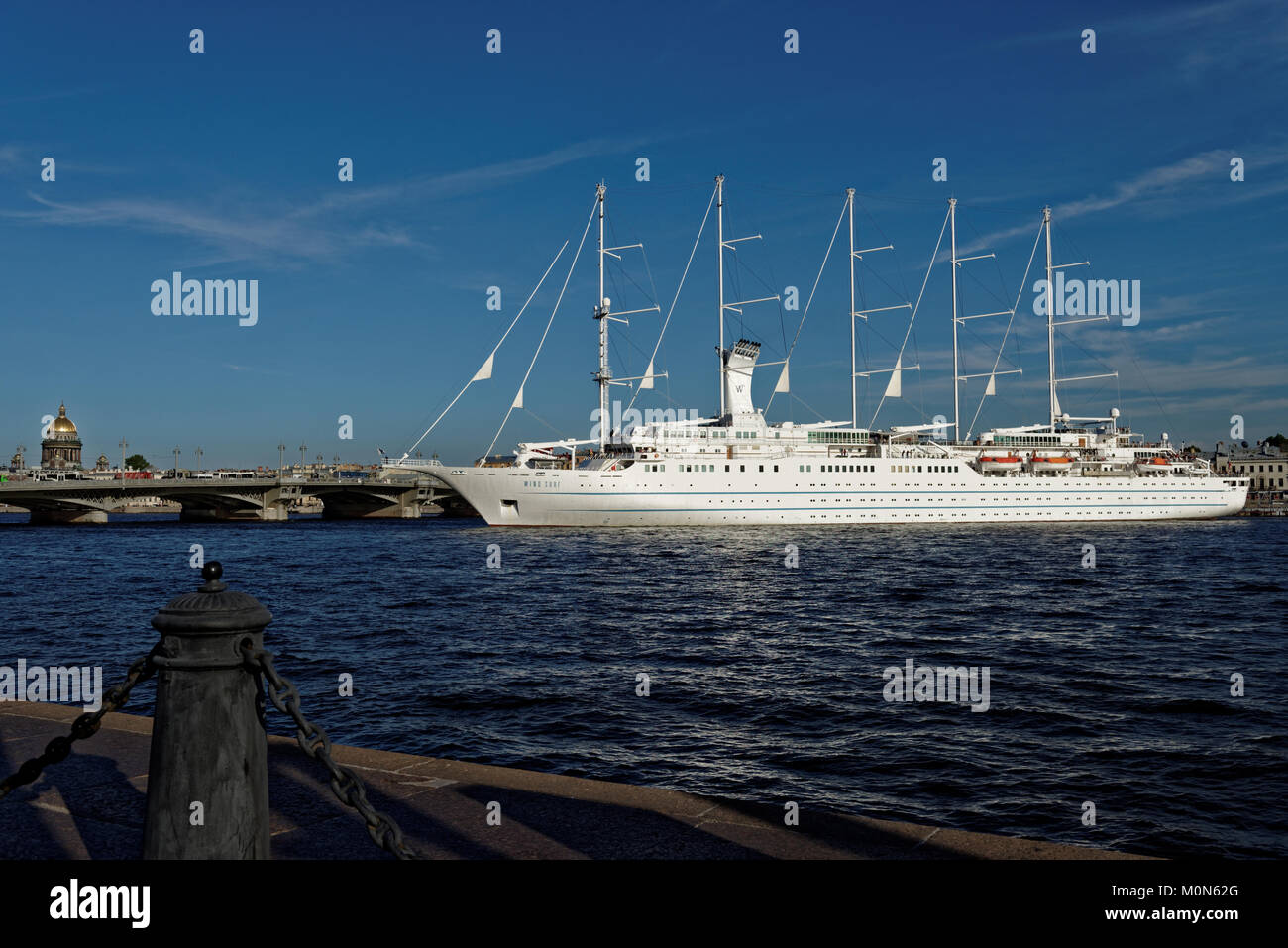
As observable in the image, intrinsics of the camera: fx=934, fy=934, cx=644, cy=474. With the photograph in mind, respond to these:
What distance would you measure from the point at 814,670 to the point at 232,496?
92.9m

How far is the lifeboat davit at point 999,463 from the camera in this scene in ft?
265

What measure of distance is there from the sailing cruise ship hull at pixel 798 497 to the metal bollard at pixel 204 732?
62.9 meters

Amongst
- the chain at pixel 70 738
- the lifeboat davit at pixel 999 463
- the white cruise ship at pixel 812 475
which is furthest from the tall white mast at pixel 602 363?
the chain at pixel 70 738

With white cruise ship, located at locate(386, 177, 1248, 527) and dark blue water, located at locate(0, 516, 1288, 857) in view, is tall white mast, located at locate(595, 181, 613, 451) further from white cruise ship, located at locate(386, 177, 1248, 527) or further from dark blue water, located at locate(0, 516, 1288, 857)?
dark blue water, located at locate(0, 516, 1288, 857)

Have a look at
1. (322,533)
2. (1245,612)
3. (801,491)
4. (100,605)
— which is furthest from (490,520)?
(1245,612)

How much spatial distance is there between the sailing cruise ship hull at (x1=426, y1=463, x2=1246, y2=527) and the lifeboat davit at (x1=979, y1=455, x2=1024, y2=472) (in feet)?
9.31

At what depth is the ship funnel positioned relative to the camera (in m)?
79.5

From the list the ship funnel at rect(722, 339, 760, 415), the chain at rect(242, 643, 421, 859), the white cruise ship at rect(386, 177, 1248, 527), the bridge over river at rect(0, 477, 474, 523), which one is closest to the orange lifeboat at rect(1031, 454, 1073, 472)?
the white cruise ship at rect(386, 177, 1248, 527)

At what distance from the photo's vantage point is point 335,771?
338 cm

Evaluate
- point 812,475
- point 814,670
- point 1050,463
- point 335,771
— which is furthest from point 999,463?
point 335,771

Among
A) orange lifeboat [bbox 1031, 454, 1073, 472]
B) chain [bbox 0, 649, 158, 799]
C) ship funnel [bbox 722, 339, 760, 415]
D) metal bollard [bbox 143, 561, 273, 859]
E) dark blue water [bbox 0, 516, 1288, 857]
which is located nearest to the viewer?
metal bollard [bbox 143, 561, 273, 859]

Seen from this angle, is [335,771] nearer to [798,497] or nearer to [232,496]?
[798,497]

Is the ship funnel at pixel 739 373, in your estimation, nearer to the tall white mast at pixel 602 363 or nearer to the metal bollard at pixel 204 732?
the tall white mast at pixel 602 363
